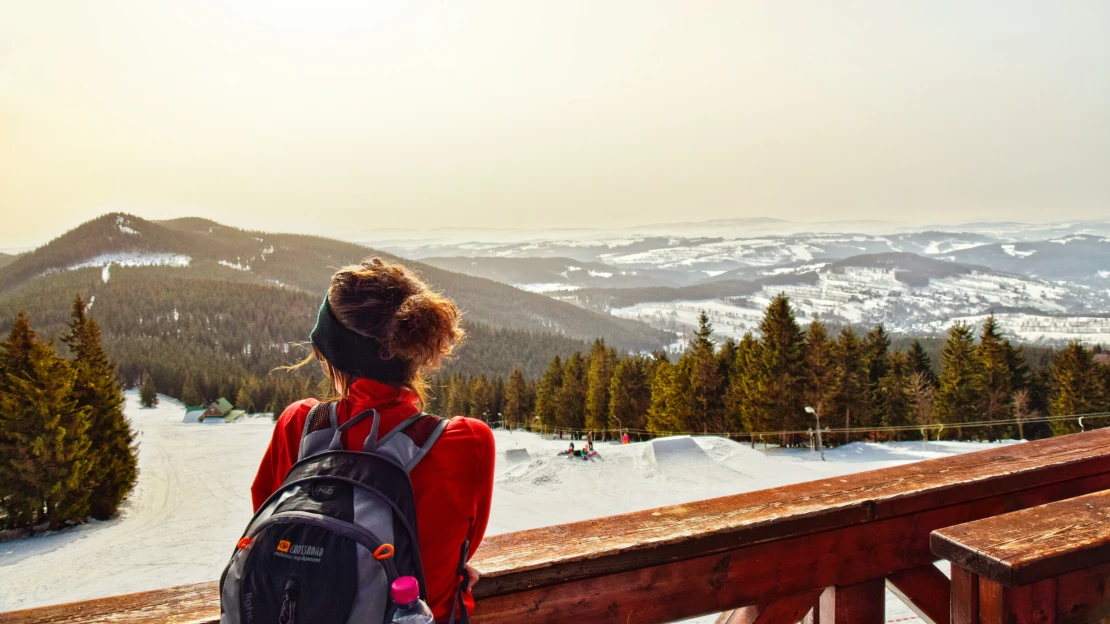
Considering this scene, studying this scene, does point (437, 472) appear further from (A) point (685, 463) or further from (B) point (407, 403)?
(A) point (685, 463)

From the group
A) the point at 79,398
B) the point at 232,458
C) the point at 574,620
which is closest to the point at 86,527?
the point at 79,398

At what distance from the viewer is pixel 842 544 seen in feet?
4.83

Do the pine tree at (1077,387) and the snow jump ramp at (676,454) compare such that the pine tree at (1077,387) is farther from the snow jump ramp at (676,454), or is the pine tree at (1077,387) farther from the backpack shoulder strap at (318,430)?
the backpack shoulder strap at (318,430)

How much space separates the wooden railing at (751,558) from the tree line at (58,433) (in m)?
31.9

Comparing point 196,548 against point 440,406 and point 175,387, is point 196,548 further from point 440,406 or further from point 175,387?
point 175,387

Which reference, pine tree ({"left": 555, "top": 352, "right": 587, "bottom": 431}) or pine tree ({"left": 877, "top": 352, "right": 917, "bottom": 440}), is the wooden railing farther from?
pine tree ({"left": 555, "top": 352, "right": 587, "bottom": 431})

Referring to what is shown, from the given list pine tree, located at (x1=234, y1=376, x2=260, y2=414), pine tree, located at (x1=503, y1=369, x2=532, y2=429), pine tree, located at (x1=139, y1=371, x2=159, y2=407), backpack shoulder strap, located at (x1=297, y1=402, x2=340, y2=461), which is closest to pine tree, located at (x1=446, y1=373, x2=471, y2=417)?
pine tree, located at (x1=503, y1=369, x2=532, y2=429)

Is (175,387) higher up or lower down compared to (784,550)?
lower down

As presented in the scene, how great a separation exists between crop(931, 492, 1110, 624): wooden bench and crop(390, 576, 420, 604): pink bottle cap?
92 cm

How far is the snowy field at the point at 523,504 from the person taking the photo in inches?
800

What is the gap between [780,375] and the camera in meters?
31.5

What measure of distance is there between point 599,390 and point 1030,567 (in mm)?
43606

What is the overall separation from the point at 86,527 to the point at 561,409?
2839 centimetres

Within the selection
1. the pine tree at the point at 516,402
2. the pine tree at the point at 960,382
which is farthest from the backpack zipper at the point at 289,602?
the pine tree at the point at 516,402
